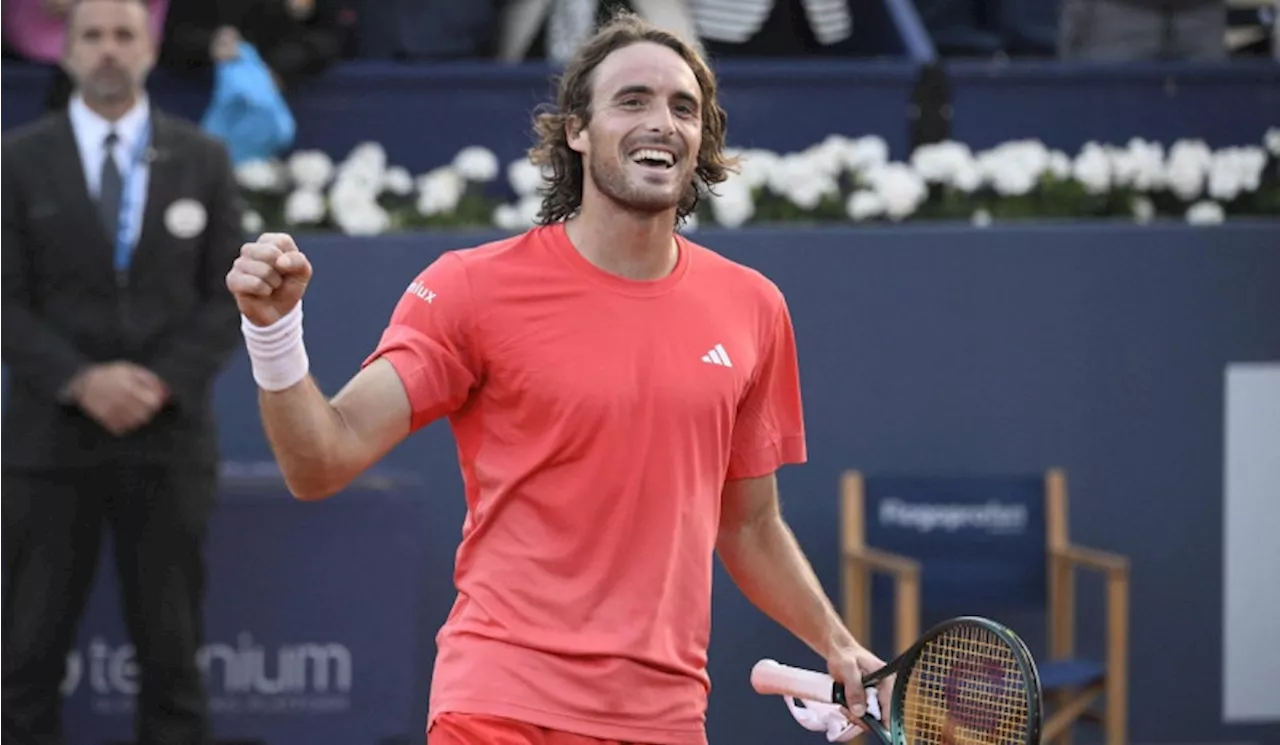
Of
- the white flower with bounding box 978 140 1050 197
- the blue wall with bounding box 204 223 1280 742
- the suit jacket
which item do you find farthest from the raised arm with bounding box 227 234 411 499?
the white flower with bounding box 978 140 1050 197

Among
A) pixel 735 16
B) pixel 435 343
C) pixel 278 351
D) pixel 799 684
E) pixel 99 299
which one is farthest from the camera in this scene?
pixel 735 16

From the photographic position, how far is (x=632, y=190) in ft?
11.8

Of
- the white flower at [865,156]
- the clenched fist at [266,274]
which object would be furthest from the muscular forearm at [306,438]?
the white flower at [865,156]

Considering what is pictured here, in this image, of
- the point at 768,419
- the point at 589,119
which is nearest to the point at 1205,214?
the point at 768,419

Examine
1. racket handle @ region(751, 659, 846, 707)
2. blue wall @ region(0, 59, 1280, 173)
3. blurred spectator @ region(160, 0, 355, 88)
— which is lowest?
racket handle @ region(751, 659, 846, 707)

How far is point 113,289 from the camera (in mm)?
6055

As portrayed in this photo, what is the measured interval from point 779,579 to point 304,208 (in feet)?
11.9

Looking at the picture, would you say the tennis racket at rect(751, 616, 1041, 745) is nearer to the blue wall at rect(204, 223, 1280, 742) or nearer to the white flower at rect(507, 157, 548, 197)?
the blue wall at rect(204, 223, 1280, 742)

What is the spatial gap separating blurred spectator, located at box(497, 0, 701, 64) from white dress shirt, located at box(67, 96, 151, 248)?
1.79 m

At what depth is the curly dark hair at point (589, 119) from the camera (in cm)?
381

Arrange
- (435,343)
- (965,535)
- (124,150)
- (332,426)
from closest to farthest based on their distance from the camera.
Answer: (332,426)
(435,343)
(124,150)
(965,535)

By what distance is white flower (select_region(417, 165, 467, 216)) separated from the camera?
7180mm

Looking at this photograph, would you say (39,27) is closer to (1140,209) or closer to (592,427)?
(1140,209)

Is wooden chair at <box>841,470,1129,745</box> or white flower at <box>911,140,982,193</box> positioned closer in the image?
wooden chair at <box>841,470,1129,745</box>
